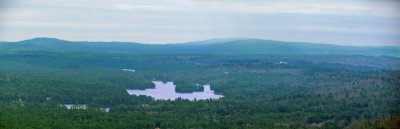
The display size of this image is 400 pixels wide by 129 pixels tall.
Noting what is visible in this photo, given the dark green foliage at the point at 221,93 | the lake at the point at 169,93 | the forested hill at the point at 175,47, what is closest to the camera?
the dark green foliage at the point at 221,93

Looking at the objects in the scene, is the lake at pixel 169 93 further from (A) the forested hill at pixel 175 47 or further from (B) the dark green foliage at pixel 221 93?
(A) the forested hill at pixel 175 47

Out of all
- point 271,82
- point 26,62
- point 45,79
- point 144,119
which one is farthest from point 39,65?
point 144,119

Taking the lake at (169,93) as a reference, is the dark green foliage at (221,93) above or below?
above

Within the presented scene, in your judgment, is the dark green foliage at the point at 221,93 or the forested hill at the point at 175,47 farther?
the forested hill at the point at 175,47

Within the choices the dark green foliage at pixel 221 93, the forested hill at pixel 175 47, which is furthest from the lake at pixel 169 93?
the forested hill at pixel 175 47

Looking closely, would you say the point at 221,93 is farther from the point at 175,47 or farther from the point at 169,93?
the point at 175,47

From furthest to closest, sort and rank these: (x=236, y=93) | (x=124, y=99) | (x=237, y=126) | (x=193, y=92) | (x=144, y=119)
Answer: (x=193, y=92), (x=236, y=93), (x=124, y=99), (x=144, y=119), (x=237, y=126)

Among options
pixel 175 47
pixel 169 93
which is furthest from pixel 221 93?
pixel 175 47

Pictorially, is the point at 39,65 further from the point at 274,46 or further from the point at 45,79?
the point at 274,46

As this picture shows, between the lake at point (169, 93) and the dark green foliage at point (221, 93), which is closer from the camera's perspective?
the dark green foliage at point (221, 93)

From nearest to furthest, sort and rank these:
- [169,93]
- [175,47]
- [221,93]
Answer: [169,93], [221,93], [175,47]

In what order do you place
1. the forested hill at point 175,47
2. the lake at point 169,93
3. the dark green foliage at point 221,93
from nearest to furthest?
1. the dark green foliage at point 221,93
2. the lake at point 169,93
3. the forested hill at point 175,47
